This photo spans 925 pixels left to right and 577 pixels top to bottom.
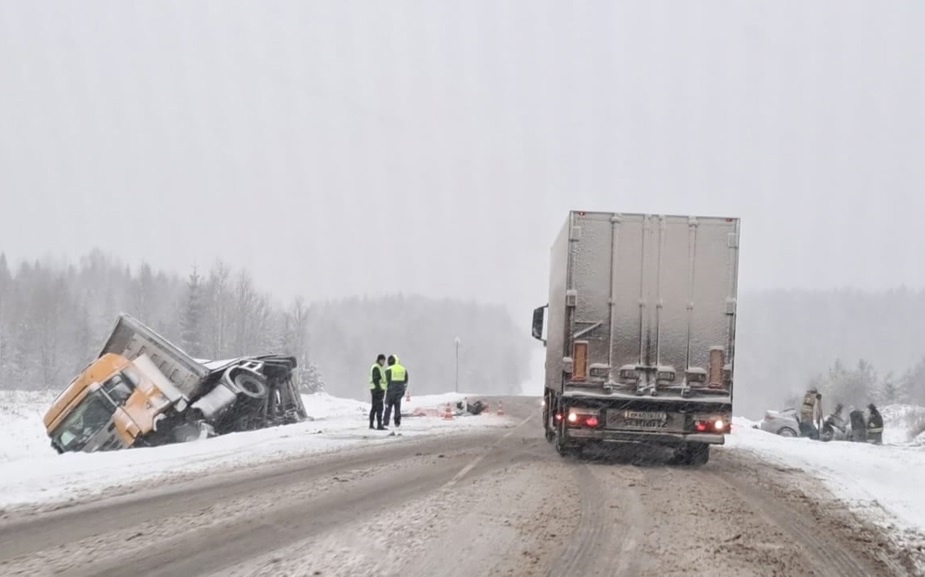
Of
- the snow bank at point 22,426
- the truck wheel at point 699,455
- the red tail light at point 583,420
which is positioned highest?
the red tail light at point 583,420

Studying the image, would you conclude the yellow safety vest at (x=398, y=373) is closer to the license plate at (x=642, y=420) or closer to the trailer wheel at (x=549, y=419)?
the trailer wheel at (x=549, y=419)

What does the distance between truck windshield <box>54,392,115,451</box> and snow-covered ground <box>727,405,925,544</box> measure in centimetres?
1308

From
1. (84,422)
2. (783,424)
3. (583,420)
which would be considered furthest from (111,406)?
(783,424)

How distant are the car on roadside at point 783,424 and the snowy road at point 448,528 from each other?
16588 millimetres

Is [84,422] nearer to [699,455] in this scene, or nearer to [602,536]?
[699,455]

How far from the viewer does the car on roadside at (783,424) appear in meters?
24.9

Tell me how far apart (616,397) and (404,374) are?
761 cm

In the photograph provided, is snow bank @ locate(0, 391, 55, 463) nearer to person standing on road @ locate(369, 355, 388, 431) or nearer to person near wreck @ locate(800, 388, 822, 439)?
person standing on road @ locate(369, 355, 388, 431)

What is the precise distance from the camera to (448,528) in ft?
Answer: 20.0

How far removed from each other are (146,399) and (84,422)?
132 centimetres

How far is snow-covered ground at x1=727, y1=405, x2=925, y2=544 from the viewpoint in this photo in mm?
7637

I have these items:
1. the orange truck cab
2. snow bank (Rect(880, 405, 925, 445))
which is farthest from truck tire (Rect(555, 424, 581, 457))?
snow bank (Rect(880, 405, 925, 445))

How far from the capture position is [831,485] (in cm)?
984

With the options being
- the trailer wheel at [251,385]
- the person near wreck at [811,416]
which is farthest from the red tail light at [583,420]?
the person near wreck at [811,416]
